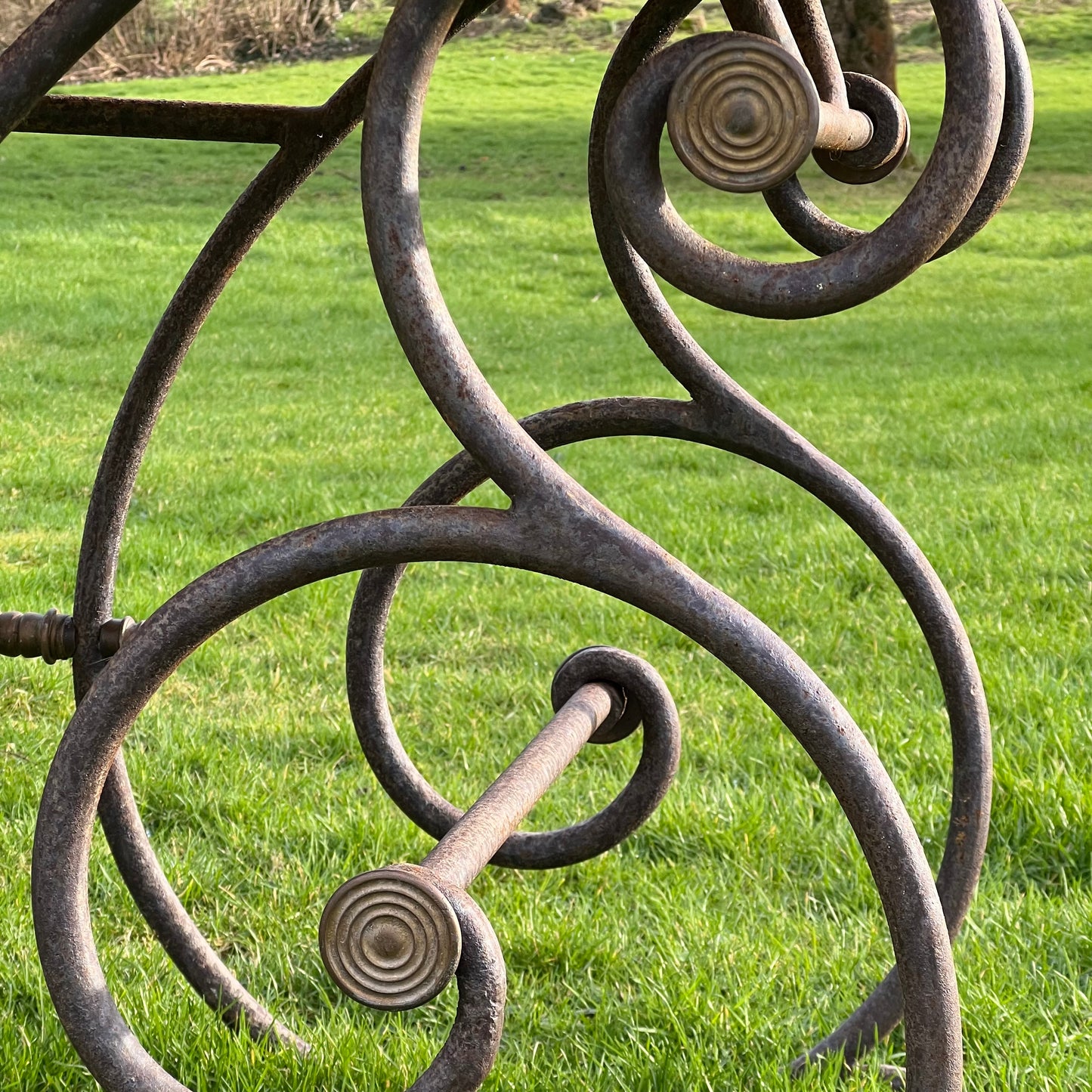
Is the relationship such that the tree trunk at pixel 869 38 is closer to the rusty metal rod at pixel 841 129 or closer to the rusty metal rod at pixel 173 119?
the rusty metal rod at pixel 173 119

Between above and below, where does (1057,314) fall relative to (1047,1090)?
below

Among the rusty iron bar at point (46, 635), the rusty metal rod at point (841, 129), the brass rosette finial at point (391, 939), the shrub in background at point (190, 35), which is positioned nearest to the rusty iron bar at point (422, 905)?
the brass rosette finial at point (391, 939)

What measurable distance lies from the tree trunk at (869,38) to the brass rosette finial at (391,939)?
47.8 ft

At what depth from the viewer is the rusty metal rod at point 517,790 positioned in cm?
108

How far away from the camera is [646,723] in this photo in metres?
1.57

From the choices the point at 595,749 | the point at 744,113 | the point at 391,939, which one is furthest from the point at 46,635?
the point at 595,749

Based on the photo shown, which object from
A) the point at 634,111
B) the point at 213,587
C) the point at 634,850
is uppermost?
the point at 634,111

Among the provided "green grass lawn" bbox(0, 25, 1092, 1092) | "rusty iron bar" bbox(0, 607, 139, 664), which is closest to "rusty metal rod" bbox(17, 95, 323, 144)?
"rusty iron bar" bbox(0, 607, 139, 664)

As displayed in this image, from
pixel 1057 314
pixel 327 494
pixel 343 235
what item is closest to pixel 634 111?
pixel 327 494

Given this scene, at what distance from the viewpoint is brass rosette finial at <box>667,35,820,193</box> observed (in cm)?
90

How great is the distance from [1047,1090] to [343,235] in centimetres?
1075

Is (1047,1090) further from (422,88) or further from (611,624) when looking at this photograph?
(611,624)

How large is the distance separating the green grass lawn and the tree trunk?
6.91m

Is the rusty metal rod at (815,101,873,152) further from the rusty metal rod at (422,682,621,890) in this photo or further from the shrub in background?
the shrub in background
